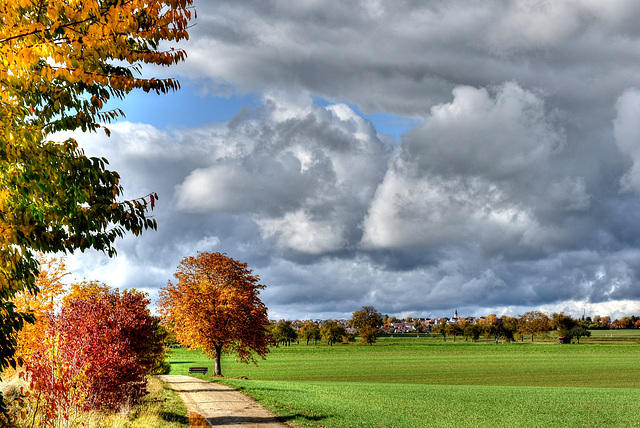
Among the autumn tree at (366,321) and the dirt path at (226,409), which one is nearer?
the dirt path at (226,409)

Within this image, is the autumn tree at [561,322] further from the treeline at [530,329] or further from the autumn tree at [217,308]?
the autumn tree at [217,308]

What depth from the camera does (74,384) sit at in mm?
16688

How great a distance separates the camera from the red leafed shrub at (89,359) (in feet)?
49.8

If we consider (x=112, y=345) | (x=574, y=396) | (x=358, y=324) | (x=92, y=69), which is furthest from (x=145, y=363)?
(x=358, y=324)

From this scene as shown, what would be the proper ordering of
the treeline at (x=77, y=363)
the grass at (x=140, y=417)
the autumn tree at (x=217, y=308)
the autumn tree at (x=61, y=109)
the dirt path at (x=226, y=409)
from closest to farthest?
1. the autumn tree at (x=61, y=109)
2. the treeline at (x=77, y=363)
3. the grass at (x=140, y=417)
4. the dirt path at (x=226, y=409)
5. the autumn tree at (x=217, y=308)

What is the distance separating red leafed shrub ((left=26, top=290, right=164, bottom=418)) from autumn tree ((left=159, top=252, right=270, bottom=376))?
16.6 meters

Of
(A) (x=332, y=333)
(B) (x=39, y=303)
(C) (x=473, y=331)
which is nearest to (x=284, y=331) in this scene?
(A) (x=332, y=333)

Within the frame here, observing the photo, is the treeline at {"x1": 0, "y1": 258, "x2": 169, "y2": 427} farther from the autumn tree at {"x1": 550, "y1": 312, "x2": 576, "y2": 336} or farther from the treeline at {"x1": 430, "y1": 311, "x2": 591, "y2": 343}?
the autumn tree at {"x1": 550, "y1": 312, "x2": 576, "y2": 336}

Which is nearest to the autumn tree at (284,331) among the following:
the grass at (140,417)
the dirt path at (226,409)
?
the dirt path at (226,409)

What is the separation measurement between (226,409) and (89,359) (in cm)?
724

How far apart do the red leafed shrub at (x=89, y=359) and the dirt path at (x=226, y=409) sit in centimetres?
322

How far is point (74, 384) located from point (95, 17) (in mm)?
13014

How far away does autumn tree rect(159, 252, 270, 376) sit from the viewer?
43.1 meters

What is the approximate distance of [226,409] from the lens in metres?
23.2
